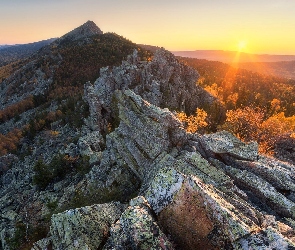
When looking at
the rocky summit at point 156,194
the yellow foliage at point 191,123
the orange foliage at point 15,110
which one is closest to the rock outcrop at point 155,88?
the rocky summit at point 156,194

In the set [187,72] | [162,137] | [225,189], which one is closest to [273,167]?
[225,189]

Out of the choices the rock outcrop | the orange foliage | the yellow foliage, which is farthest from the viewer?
the orange foliage

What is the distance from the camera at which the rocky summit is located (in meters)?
15.2

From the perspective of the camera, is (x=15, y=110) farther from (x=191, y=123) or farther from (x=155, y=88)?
(x=191, y=123)

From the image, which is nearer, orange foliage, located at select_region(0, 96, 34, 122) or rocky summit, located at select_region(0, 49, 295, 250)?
rocky summit, located at select_region(0, 49, 295, 250)

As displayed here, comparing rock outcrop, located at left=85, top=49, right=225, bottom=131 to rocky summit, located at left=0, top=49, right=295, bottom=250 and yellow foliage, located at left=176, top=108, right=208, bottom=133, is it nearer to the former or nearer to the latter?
rocky summit, located at left=0, top=49, right=295, bottom=250

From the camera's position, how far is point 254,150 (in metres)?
31.9

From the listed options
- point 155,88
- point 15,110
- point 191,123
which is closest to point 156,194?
point 191,123

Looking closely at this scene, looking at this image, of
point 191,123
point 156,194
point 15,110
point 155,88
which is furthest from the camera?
point 15,110

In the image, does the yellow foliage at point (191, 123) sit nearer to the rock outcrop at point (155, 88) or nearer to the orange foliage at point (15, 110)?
the rock outcrop at point (155, 88)

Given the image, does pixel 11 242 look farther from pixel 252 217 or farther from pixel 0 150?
pixel 0 150

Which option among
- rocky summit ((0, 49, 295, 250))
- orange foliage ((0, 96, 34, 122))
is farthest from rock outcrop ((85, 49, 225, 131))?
orange foliage ((0, 96, 34, 122))

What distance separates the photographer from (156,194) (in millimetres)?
17266

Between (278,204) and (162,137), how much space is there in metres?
13.4
